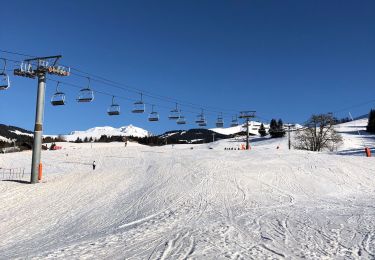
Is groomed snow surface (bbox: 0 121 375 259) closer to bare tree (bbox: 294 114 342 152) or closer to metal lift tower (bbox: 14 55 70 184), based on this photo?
metal lift tower (bbox: 14 55 70 184)

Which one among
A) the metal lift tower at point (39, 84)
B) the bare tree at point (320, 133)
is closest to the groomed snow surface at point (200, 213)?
the metal lift tower at point (39, 84)

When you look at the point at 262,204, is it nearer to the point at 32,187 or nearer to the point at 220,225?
the point at 220,225

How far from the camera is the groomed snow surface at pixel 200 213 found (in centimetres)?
958

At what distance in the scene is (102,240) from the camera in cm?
1100

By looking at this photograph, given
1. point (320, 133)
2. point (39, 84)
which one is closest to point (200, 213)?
point (39, 84)

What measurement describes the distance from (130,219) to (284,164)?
19.6 meters

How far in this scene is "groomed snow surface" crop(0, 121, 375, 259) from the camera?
9578 millimetres

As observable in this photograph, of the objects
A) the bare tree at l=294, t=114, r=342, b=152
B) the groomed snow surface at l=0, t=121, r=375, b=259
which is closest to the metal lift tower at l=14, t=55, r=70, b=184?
the groomed snow surface at l=0, t=121, r=375, b=259

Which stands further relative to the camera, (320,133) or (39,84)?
(320,133)

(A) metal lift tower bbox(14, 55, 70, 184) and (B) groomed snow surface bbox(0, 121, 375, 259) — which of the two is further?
(A) metal lift tower bbox(14, 55, 70, 184)

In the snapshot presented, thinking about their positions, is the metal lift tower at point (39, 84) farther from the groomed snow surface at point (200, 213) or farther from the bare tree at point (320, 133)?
the bare tree at point (320, 133)

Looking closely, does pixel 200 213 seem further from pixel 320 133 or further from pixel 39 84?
pixel 320 133

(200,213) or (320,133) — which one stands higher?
(320,133)

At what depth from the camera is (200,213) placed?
49.5 feet
